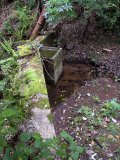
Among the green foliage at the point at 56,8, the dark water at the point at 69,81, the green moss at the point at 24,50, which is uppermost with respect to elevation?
the green foliage at the point at 56,8

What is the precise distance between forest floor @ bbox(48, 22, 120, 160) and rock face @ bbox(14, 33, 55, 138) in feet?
1.99

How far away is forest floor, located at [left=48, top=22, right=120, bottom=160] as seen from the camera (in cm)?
391

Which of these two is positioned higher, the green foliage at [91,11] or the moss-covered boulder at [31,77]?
the green foliage at [91,11]

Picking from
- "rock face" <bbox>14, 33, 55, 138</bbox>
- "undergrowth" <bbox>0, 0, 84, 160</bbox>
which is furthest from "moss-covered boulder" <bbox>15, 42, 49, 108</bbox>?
"undergrowth" <bbox>0, 0, 84, 160</bbox>

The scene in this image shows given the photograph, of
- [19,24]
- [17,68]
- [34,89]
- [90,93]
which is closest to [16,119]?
[34,89]

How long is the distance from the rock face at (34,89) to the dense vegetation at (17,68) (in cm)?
13

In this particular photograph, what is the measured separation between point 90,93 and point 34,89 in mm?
1263

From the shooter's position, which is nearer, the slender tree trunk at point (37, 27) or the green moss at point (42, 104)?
the green moss at point (42, 104)

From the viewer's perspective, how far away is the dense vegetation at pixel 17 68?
1.89m

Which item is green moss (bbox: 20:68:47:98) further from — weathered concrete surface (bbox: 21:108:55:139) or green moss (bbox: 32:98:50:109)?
weathered concrete surface (bbox: 21:108:55:139)

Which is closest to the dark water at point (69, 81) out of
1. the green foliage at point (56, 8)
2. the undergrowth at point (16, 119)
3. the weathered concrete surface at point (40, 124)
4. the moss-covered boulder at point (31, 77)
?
the moss-covered boulder at point (31, 77)

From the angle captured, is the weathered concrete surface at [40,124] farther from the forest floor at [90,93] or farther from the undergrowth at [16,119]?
the forest floor at [90,93]

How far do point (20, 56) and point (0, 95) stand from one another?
1600mm

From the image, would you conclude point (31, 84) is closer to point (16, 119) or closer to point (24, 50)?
point (24, 50)
